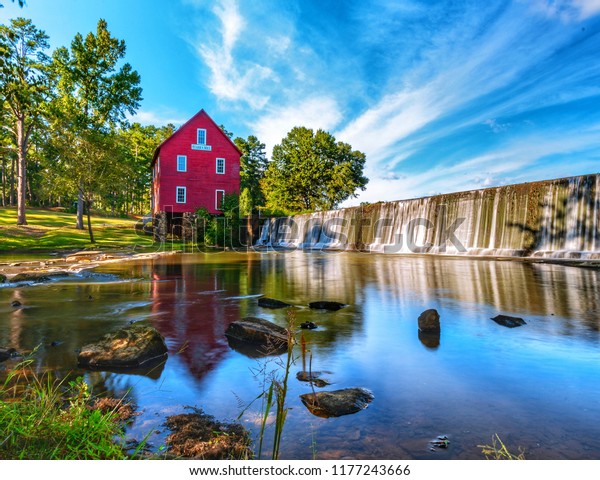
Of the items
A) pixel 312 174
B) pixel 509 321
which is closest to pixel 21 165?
pixel 312 174

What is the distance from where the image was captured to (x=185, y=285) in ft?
39.2

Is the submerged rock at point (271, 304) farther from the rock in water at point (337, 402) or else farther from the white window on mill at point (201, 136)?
the white window on mill at point (201, 136)

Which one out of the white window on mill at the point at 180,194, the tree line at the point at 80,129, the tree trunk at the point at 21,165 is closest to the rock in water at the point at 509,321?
the tree line at the point at 80,129

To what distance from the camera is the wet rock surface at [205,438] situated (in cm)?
259

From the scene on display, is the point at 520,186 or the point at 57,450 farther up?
the point at 520,186

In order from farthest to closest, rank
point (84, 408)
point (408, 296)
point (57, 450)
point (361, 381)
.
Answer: point (408, 296) → point (361, 381) → point (84, 408) → point (57, 450)

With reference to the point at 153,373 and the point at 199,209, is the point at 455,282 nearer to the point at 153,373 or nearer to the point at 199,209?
the point at 153,373

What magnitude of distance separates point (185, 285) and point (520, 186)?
1850 centimetres

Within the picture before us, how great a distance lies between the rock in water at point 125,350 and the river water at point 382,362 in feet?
0.69

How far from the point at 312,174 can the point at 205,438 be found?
60488 millimetres

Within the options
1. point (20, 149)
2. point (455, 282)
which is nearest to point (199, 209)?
point (20, 149)

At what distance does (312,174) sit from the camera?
62.1 m
